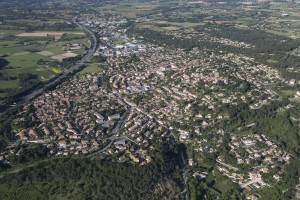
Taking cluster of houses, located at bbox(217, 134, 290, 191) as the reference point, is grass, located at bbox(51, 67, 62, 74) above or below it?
below

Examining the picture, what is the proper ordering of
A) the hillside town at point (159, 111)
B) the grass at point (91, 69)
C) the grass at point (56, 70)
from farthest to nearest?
the grass at point (56, 70) < the grass at point (91, 69) < the hillside town at point (159, 111)

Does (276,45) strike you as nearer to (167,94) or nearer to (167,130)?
(167,94)

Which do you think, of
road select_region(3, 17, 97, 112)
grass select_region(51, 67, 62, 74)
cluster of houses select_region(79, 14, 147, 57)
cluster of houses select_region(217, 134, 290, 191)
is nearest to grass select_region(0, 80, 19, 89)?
road select_region(3, 17, 97, 112)

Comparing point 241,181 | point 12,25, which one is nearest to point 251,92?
point 241,181

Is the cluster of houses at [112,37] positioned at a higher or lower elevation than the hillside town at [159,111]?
lower

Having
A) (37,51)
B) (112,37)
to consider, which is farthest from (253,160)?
(112,37)

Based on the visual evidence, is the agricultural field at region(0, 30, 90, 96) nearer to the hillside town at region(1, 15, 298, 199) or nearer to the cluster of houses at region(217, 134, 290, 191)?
the hillside town at region(1, 15, 298, 199)

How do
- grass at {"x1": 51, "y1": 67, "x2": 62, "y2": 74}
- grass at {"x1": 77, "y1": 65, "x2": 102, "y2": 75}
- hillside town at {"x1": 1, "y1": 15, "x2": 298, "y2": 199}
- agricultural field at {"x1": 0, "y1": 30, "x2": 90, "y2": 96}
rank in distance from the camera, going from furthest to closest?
grass at {"x1": 51, "y1": 67, "x2": 62, "y2": 74} < grass at {"x1": 77, "y1": 65, "x2": 102, "y2": 75} < agricultural field at {"x1": 0, "y1": 30, "x2": 90, "y2": 96} < hillside town at {"x1": 1, "y1": 15, "x2": 298, "y2": 199}

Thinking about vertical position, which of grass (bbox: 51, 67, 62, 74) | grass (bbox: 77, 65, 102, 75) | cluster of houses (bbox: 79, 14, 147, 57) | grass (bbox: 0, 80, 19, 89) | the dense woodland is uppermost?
the dense woodland

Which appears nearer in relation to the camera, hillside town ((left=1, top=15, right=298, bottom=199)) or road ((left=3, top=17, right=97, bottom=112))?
hillside town ((left=1, top=15, right=298, bottom=199))

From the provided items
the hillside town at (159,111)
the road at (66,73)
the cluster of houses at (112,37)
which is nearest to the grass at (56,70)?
the road at (66,73)

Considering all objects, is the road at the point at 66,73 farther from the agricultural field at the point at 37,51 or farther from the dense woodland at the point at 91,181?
the dense woodland at the point at 91,181
